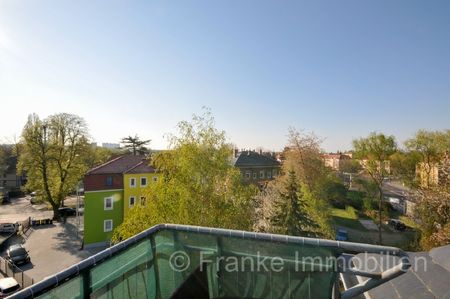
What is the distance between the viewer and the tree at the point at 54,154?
1038 inches

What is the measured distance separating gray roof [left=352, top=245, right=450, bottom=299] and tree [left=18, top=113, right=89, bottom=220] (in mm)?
30364

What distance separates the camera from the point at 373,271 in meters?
2.44

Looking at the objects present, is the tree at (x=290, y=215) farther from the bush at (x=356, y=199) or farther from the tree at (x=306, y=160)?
the bush at (x=356, y=199)

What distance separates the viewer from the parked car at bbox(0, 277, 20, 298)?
13616mm

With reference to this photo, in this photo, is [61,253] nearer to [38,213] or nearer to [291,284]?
[38,213]

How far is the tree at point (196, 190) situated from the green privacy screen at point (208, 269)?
845 cm

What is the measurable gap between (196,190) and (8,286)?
1115 centimetres

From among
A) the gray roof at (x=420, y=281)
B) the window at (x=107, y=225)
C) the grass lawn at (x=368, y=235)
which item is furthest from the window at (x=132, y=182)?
the gray roof at (x=420, y=281)

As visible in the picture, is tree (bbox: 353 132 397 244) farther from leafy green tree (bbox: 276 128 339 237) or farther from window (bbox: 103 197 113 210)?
window (bbox: 103 197 113 210)

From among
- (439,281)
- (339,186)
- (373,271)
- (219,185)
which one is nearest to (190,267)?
(373,271)

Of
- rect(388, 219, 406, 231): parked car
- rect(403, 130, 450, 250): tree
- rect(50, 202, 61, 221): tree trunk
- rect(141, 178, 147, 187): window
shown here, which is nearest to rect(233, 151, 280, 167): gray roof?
rect(141, 178, 147, 187): window

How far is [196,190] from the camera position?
11.9 meters

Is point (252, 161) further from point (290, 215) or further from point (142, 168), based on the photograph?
point (290, 215)

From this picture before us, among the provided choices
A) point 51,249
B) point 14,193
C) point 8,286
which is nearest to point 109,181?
point 51,249
